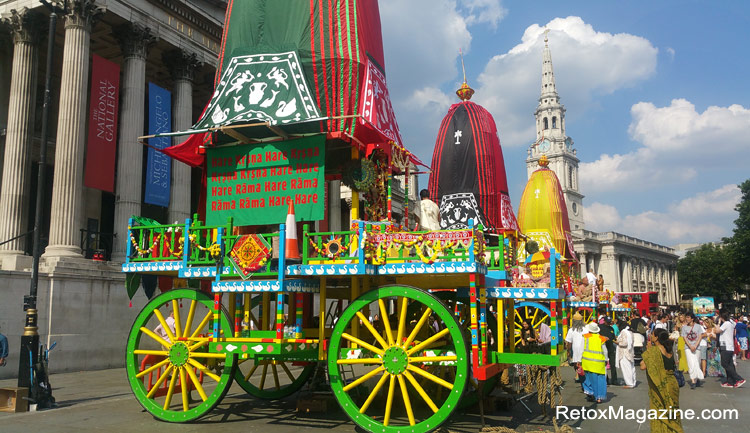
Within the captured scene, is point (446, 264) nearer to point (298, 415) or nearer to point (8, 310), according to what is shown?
point (298, 415)

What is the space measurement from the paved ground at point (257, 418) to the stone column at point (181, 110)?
1283cm

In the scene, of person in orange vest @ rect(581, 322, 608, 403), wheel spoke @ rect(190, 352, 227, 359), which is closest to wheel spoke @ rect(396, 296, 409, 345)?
wheel spoke @ rect(190, 352, 227, 359)

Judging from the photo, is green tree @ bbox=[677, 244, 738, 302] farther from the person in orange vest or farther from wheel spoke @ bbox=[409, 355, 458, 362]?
wheel spoke @ bbox=[409, 355, 458, 362]

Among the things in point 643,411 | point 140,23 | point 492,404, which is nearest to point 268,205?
point 492,404

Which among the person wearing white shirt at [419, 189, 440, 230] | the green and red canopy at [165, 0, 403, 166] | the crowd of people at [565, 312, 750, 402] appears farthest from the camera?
the crowd of people at [565, 312, 750, 402]

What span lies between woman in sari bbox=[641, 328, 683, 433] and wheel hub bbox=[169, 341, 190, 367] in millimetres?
7392

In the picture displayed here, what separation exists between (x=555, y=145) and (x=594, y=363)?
108582mm

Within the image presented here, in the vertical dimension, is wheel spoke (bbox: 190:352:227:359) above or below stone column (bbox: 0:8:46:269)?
below

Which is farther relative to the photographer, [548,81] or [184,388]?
[548,81]

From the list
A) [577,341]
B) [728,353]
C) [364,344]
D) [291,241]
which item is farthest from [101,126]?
[728,353]

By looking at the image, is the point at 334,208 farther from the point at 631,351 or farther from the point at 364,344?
the point at 364,344

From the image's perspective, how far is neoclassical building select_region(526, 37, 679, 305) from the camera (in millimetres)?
102375

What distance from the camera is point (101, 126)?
2200cm

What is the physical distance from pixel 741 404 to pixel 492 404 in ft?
21.9
